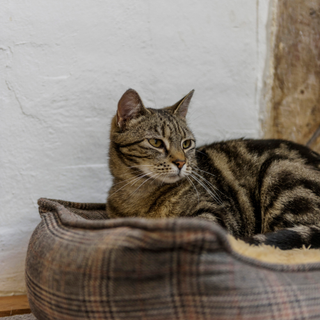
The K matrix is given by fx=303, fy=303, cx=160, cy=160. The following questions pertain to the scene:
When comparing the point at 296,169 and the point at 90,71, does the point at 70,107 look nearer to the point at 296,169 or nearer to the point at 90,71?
the point at 90,71

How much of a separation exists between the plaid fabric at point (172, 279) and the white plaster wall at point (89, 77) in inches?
38.0

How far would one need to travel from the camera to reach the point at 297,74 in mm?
2160

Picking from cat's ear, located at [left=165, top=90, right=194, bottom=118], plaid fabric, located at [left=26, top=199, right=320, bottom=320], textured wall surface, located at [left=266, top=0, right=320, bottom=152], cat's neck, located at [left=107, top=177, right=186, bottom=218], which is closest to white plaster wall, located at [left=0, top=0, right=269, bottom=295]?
textured wall surface, located at [left=266, top=0, right=320, bottom=152]

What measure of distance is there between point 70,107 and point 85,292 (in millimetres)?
1231

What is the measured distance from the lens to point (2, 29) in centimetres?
163

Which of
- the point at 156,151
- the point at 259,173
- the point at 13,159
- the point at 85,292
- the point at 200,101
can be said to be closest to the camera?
the point at 85,292

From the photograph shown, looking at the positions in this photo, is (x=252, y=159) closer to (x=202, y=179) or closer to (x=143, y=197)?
(x=202, y=179)

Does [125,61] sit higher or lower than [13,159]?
higher

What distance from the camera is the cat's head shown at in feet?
4.60

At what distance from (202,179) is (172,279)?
85 cm

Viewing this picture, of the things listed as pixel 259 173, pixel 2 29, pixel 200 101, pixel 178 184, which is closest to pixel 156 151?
pixel 178 184

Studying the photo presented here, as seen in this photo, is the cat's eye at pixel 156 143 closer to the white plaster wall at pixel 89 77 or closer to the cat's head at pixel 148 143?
the cat's head at pixel 148 143

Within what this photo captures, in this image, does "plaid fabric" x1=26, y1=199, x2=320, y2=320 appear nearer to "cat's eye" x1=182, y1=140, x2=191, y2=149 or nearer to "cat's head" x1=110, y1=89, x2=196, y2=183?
"cat's head" x1=110, y1=89, x2=196, y2=183

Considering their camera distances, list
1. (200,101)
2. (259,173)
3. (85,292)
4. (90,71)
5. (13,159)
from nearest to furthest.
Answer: (85,292) → (259,173) → (13,159) → (90,71) → (200,101)
